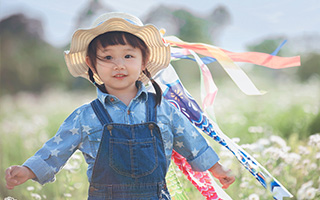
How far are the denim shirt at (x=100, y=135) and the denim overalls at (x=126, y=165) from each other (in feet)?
0.20

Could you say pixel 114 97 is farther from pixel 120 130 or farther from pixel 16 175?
pixel 16 175

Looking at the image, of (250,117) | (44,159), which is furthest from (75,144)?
(250,117)

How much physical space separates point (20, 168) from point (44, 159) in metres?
0.10

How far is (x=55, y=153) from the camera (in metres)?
1.69

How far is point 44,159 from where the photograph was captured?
1.67 meters

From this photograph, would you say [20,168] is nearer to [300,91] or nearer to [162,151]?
[162,151]

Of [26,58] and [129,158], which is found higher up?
[26,58]

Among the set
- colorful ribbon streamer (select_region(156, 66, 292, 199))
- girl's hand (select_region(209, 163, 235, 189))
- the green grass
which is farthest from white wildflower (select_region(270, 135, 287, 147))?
girl's hand (select_region(209, 163, 235, 189))

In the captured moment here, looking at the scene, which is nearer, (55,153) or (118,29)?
(55,153)

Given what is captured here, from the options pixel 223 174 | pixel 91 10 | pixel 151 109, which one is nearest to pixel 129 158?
pixel 151 109

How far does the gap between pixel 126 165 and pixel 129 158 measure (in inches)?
1.2

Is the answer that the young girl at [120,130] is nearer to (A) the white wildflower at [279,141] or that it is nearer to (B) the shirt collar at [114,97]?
(B) the shirt collar at [114,97]

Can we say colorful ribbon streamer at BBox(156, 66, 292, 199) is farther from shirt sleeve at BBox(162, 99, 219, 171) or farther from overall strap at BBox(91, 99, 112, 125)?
overall strap at BBox(91, 99, 112, 125)

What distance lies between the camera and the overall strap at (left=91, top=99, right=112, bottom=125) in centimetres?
173
